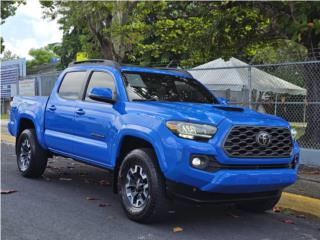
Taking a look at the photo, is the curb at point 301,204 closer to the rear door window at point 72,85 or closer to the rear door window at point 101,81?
the rear door window at point 101,81

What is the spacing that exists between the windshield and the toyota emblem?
5.27 ft

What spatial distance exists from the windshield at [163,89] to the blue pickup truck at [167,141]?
0.05 feet

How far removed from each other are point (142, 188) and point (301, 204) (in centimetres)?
Result: 253

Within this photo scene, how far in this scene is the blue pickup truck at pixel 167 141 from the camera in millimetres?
5273

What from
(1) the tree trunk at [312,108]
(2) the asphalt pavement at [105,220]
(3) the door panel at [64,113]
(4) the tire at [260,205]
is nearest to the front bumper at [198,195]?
(2) the asphalt pavement at [105,220]

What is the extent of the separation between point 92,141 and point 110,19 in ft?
27.7

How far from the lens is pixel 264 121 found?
5691 mm

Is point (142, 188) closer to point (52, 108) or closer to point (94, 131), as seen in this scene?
point (94, 131)

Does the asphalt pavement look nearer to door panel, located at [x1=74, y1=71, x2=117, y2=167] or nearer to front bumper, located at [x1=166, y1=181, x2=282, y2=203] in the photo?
front bumper, located at [x1=166, y1=181, x2=282, y2=203]

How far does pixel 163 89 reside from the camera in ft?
22.7

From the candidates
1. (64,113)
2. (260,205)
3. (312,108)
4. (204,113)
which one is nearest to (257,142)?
(204,113)

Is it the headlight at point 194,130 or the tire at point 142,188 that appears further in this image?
the tire at point 142,188

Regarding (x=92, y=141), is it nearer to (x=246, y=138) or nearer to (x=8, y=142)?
(x=246, y=138)

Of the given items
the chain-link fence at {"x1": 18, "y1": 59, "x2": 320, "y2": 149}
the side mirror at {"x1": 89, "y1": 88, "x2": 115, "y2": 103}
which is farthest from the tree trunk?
the side mirror at {"x1": 89, "y1": 88, "x2": 115, "y2": 103}
